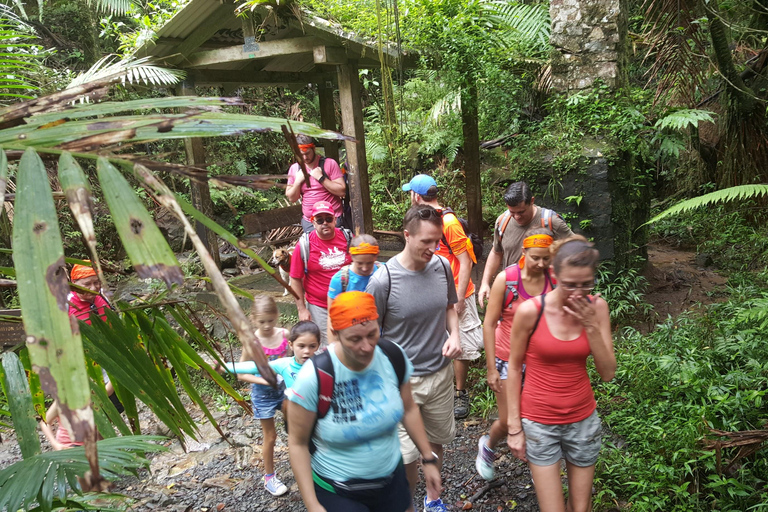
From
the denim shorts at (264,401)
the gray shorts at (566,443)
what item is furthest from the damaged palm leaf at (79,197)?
the denim shorts at (264,401)

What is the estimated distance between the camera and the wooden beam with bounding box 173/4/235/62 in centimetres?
711

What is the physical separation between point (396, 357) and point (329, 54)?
15.6 ft

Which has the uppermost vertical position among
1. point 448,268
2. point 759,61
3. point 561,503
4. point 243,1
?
point 243,1

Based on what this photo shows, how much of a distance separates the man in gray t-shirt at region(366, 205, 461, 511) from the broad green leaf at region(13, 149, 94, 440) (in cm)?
264

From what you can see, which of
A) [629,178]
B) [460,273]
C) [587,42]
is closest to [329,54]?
[587,42]

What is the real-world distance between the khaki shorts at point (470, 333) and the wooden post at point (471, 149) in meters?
2.91

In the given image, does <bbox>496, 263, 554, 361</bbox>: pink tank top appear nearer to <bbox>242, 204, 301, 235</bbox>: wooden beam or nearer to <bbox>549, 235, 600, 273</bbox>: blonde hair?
<bbox>549, 235, 600, 273</bbox>: blonde hair

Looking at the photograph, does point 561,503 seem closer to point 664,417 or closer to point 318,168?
point 664,417

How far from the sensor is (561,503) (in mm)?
2861

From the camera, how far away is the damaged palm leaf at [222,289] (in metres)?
0.72

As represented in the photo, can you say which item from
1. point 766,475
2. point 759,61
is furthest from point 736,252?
point 766,475

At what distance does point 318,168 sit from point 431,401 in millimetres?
3459

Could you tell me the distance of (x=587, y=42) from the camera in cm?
658

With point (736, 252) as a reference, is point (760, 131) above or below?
above
